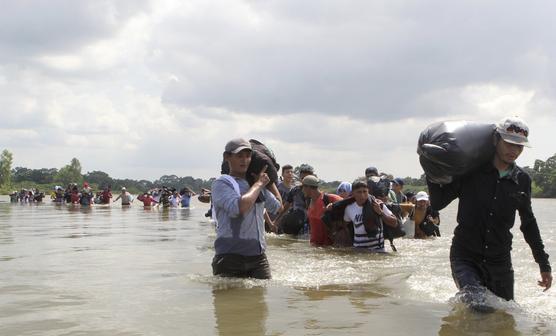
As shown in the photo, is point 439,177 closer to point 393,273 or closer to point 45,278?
point 393,273

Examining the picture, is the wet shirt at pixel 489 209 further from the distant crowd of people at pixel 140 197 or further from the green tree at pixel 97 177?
the green tree at pixel 97 177

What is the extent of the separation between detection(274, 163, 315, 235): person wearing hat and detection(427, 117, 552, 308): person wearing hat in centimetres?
669

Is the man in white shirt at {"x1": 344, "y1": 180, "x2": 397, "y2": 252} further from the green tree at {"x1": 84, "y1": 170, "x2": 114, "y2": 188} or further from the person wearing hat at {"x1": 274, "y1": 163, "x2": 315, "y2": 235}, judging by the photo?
the green tree at {"x1": 84, "y1": 170, "x2": 114, "y2": 188}

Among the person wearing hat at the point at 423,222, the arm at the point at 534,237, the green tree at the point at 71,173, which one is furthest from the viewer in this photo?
the green tree at the point at 71,173

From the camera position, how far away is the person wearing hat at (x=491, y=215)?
14.4 feet

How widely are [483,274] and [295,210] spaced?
7.19 meters

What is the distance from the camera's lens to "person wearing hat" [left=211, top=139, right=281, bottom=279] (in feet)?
16.3

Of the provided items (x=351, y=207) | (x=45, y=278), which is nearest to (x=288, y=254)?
(x=351, y=207)

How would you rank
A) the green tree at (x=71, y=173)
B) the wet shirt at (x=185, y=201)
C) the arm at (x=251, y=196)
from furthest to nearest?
the green tree at (x=71, y=173)
the wet shirt at (x=185, y=201)
the arm at (x=251, y=196)

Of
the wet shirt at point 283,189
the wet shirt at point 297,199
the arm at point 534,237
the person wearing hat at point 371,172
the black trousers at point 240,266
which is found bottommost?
the black trousers at point 240,266

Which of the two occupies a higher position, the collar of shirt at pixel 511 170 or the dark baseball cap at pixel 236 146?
the dark baseball cap at pixel 236 146

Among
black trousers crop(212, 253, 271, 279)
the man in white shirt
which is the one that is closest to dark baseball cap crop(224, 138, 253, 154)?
black trousers crop(212, 253, 271, 279)

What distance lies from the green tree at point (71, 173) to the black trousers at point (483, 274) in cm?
10173

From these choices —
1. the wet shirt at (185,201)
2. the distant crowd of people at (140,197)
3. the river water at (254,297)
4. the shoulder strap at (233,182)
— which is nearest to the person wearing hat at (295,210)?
the river water at (254,297)
